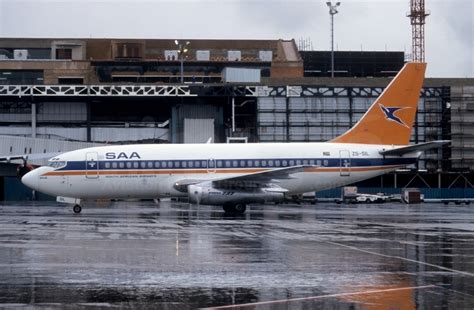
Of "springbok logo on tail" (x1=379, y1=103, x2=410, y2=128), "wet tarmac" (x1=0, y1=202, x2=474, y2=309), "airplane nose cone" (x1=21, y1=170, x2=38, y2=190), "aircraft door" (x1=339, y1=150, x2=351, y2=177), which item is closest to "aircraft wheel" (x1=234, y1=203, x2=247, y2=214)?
"aircraft door" (x1=339, y1=150, x2=351, y2=177)

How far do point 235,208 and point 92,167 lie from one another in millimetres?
7809

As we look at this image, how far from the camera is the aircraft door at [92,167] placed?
140ft

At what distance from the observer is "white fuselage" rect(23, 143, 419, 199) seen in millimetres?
42969

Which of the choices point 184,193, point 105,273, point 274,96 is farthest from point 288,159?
point 274,96

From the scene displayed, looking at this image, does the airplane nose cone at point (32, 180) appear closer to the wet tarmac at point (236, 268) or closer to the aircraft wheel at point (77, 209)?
the aircraft wheel at point (77, 209)

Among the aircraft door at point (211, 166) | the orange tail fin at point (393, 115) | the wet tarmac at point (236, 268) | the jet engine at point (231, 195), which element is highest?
the orange tail fin at point (393, 115)

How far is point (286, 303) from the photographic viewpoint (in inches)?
507

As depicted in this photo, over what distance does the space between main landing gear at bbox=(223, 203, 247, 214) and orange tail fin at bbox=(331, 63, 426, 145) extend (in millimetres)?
7305

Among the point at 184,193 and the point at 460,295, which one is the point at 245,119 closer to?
the point at 184,193

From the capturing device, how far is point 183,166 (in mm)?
43281

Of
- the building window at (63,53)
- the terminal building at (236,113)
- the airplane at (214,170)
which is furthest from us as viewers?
the building window at (63,53)

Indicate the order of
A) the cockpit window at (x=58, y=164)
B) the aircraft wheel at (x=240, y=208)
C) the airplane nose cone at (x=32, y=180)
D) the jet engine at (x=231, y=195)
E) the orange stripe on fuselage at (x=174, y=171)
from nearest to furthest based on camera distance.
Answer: the jet engine at (x=231, y=195) < the aircraft wheel at (x=240, y=208) < the orange stripe on fuselage at (x=174, y=171) < the cockpit window at (x=58, y=164) < the airplane nose cone at (x=32, y=180)

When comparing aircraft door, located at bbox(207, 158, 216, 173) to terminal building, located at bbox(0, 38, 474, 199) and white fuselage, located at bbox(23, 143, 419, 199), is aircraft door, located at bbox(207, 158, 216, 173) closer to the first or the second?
white fuselage, located at bbox(23, 143, 419, 199)

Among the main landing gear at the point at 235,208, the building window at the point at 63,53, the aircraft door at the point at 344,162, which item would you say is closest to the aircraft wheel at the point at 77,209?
the main landing gear at the point at 235,208
